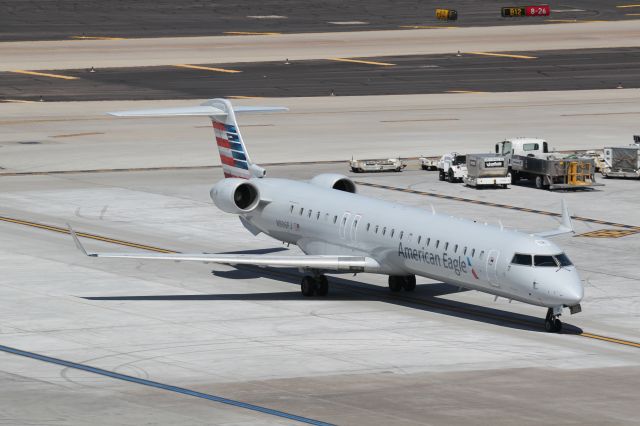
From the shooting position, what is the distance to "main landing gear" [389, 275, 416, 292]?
44625 mm

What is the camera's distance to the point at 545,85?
10306 cm

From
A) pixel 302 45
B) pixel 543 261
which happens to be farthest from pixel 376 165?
pixel 302 45

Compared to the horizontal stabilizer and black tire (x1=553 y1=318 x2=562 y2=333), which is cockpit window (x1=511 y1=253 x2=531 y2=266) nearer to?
black tire (x1=553 y1=318 x2=562 y2=333)

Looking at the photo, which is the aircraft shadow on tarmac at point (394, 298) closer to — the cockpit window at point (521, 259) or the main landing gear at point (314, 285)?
the main landing gear at point (314, 285)

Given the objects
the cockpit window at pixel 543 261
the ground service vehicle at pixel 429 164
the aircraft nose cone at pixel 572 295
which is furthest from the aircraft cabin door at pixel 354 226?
the ground service vehicle at pixel 429 164

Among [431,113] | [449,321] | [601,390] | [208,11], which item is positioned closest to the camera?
[601,390]

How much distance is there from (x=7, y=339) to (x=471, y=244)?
12.8 metres

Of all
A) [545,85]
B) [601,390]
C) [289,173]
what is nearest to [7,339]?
[601,390]

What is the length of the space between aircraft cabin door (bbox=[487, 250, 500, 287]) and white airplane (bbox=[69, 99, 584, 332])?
3 cm

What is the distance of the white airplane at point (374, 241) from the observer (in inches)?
1521

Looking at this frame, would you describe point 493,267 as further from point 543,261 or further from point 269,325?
point 269,325

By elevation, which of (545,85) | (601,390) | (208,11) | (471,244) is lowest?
(601,390)

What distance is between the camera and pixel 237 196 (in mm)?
47531

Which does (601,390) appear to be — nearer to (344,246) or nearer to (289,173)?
(344,246)
